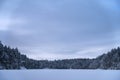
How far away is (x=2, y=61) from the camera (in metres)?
97.6

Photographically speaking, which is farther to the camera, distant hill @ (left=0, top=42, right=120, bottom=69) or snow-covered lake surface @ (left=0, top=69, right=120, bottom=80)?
distant hill @ (left=0, top=42, right=120, bottom=69)

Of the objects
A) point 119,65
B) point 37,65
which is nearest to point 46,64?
point 37,65

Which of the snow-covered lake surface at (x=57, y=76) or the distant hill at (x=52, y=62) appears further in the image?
the distant hill at (x=52, y=62)

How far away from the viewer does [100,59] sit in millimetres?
114562

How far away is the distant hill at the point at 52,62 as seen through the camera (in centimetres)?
9881

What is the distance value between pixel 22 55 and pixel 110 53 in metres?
35.9

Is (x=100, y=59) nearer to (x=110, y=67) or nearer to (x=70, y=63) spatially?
(x=110, y=67)

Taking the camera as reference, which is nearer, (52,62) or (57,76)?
(57,76)

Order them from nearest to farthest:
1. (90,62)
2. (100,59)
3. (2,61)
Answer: (2,61) < (100,59) < (90,62)

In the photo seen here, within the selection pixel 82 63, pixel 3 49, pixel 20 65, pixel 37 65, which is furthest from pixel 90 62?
pixel 3 49

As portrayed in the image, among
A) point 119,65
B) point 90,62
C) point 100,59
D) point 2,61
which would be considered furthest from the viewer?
point 90,62

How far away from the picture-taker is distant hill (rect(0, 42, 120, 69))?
324 ft

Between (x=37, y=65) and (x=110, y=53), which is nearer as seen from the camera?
(x=110, y=53)

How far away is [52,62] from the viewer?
428 feet
